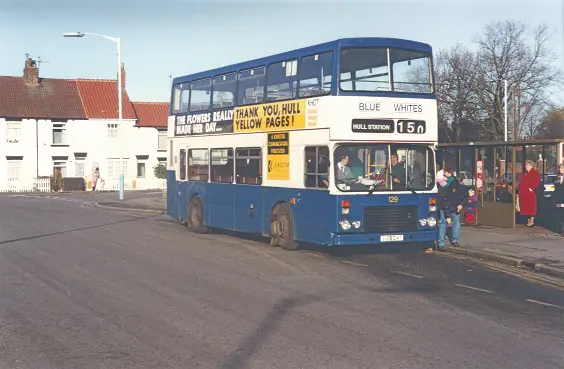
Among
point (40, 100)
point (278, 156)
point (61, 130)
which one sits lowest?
point (278, 156)

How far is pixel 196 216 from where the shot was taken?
21.8 m

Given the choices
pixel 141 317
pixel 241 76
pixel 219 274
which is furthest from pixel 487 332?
pixel 241 76

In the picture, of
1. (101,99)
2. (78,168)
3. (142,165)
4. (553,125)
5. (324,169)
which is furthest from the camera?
(553,125)

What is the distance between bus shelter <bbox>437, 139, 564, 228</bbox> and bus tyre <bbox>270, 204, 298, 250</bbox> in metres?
5.79

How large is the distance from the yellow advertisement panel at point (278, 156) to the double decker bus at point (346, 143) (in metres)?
0.02

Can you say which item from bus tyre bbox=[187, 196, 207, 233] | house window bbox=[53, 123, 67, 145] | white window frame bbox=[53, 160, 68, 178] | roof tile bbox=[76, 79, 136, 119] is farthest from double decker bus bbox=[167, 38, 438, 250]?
roof tile bbox=[76, 79, 136, 119]

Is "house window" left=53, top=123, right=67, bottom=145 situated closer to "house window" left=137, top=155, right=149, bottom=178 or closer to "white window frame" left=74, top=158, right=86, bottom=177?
"white window frame" left=74, top=158, right=86, bottom=177

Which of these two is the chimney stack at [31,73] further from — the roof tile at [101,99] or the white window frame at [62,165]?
the white window frame at [62,165]

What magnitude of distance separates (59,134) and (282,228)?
50649mm

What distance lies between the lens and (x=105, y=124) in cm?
6562

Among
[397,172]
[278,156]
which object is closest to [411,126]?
[397,172]

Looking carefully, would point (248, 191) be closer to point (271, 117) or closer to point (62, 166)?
point (271, 117)

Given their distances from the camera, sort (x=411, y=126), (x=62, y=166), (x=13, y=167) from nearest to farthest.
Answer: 1. (x=411, y=126)
2. (x=13, y=167)
3. (x=62, y=166)

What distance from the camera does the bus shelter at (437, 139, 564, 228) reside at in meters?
20.7
